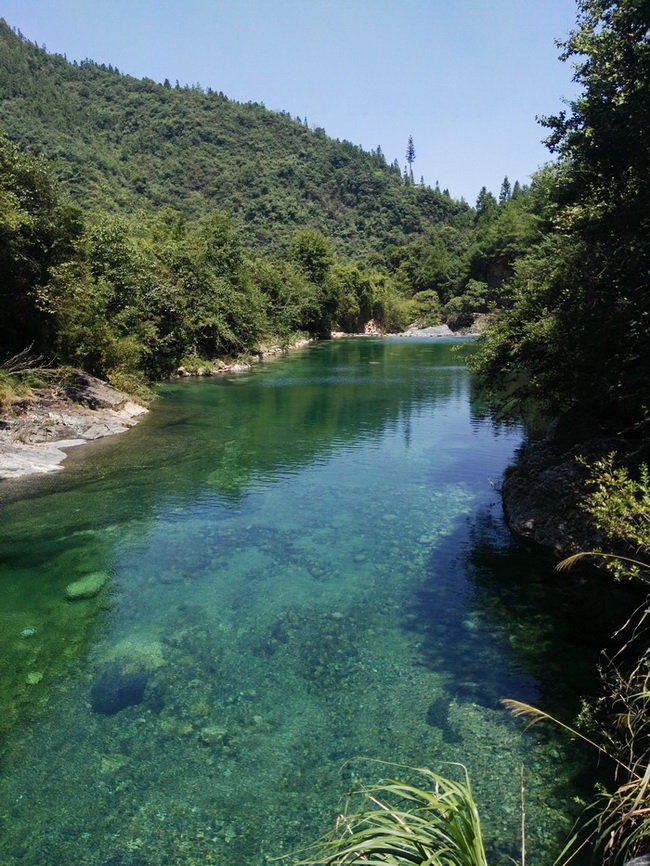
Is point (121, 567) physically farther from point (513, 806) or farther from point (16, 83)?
point (16, 83)

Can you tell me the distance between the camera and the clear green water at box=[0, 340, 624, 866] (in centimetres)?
612

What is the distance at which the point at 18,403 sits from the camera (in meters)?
20.6

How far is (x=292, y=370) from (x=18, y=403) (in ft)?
82.9

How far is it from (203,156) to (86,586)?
16740 cm

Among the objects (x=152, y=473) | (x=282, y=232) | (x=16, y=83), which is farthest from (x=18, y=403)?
(x=16, y=83)

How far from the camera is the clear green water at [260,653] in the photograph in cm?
612

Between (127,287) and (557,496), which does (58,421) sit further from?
(557,496)

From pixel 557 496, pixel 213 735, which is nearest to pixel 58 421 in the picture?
pixel 213 735

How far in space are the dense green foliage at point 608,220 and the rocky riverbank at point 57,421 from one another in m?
15.7

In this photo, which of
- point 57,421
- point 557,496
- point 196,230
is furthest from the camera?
point 196,230

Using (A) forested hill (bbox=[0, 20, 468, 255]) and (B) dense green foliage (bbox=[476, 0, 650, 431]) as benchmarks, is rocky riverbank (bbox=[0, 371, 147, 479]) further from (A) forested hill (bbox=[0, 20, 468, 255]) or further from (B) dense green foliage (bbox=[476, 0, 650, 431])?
(A) forested hill (bbox=[0, 20, 468, 255])

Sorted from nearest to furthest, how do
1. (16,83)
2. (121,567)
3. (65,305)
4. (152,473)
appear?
(121,567)
(152,473)
(65,305)
(16,83)

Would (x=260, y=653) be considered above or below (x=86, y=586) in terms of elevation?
below

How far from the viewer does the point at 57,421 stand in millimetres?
21484
